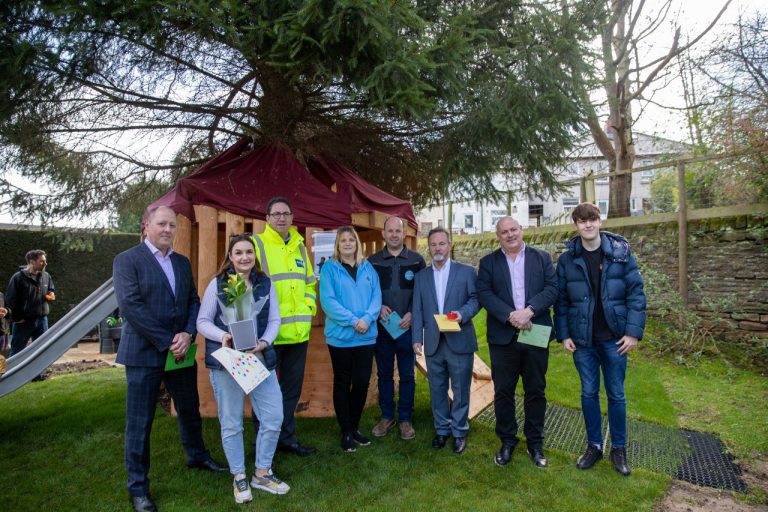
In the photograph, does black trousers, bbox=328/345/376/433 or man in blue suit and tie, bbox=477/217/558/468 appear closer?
man in blue suit and tie, bbox=477/217/558/468

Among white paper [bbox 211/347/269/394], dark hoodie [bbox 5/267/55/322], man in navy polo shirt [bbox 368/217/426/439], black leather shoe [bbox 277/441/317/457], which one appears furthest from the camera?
dark hoodie [bbox 5/267/55/322]

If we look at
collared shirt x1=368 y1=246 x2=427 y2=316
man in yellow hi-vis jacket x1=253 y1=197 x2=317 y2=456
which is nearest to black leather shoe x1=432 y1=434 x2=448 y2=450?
collared shirt x1=368 y1=246 x2=427 y2=316

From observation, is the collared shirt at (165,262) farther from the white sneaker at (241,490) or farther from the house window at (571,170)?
the house window at (571,170)

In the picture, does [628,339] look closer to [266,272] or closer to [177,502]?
[266,272]

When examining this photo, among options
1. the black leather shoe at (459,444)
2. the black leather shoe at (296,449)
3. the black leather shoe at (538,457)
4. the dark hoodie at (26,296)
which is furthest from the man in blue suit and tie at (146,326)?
the dark hoodie at (26,296)

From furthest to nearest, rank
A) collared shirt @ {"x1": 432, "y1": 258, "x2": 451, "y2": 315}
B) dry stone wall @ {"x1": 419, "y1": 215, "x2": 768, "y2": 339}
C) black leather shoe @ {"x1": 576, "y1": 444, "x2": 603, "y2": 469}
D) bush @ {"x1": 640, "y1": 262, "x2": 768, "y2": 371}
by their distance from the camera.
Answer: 1. dry stone wall @ {"x1": 419, "y1": 215, "x2": 768, "y2": 339}
2. bush @ {"x1": 640, "y1": 262, "x2": 768, "y2": 371}
3. collared shirt @ {"x1": 432, "y1": 258, "x2": 451, "y2": 315}
4. black leather shoe @ {"x1": 576, "y1": 444, "x2": 603, "y2": 469}

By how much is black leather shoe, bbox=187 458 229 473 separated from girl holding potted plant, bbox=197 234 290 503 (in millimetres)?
411

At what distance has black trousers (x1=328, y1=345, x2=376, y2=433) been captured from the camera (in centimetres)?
386

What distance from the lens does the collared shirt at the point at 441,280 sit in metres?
4.00

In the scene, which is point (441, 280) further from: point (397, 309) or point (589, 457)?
point (589, 457)

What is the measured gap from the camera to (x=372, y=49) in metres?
3.61

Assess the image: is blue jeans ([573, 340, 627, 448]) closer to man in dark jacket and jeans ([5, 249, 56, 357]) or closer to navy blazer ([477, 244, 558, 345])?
navy blazer ([477, 244, 558, 345])

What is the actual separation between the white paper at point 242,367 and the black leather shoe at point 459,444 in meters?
1.78

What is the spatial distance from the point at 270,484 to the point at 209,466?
2.10ft
